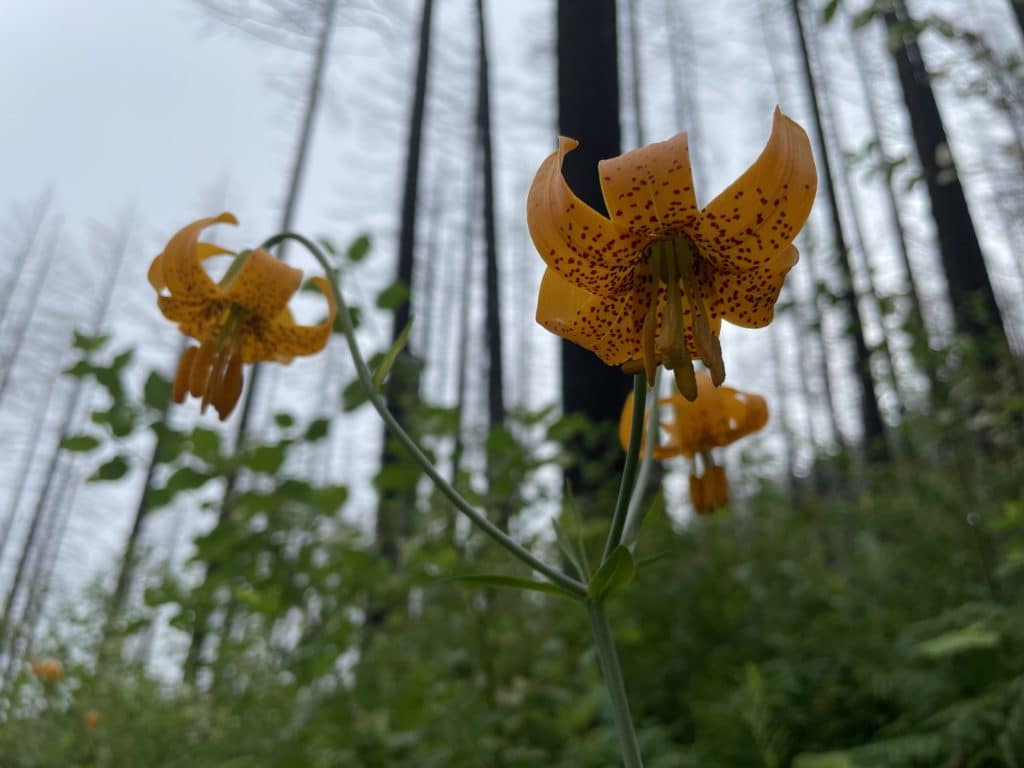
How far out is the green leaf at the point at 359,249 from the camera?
1.63 meters

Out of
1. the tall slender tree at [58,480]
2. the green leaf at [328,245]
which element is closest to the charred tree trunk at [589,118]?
the green leaf at [328,245]

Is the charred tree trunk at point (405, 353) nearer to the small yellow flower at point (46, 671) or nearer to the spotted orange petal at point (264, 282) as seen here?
the spotted orange petal at point (264, 282)

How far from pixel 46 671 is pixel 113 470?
93 cm

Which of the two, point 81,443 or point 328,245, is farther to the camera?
→ point 328,245

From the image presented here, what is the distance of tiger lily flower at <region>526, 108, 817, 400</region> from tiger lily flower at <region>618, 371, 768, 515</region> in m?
0.38

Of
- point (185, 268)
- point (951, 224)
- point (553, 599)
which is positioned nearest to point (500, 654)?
point (553, 599)

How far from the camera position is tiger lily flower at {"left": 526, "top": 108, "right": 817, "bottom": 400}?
23.4 inches

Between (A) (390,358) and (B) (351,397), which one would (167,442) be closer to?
(B) (351,397)

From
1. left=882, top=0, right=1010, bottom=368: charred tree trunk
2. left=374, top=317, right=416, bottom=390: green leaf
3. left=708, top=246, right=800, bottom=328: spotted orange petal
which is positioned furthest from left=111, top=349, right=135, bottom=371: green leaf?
left=882, top=0, right=1010, bottom=368: charred tree trunk

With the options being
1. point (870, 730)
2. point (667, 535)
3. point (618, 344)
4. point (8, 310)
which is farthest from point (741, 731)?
point (8, 310)

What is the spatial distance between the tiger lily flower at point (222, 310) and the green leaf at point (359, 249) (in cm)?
54

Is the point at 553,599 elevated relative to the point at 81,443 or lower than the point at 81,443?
lower

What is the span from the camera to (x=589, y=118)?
2498 millimetres

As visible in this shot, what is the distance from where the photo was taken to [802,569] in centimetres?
215
